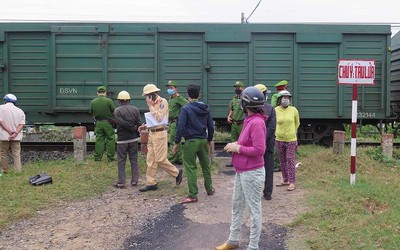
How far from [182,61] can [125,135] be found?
3759 millimetres

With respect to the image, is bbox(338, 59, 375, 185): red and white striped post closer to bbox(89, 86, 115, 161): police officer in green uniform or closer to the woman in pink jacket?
the woman in pink jacket

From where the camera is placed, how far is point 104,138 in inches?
340

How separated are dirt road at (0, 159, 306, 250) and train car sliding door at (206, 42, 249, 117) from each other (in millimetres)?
4050

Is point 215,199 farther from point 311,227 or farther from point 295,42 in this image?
point 295,42

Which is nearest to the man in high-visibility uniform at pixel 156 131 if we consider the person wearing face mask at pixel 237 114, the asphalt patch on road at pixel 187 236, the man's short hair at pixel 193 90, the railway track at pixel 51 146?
the man's short hair at pixel 193 90

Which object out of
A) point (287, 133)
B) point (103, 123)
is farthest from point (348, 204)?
point (103, 123)

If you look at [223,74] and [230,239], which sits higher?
[223,74]

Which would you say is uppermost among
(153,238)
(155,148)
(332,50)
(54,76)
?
(332,50)

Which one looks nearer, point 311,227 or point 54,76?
point 311,227

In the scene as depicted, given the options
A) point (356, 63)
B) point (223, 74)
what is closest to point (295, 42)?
point (223, 74)

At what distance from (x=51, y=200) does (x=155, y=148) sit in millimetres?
1678

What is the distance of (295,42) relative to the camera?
10078 mm

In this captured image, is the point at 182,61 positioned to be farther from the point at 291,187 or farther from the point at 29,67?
the point at 291,187

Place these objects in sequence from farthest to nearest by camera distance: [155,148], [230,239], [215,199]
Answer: [155,148]
[215,199]
[230,239]
